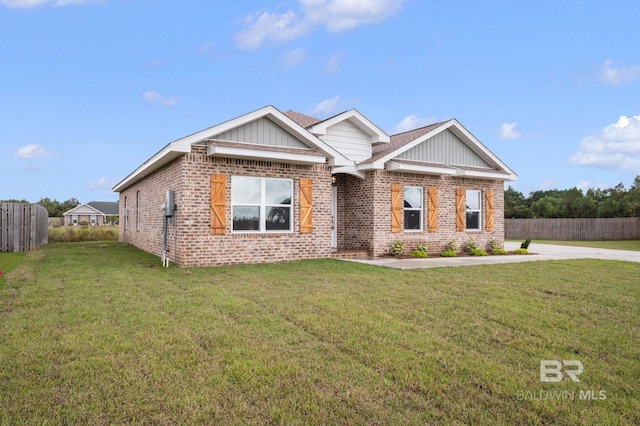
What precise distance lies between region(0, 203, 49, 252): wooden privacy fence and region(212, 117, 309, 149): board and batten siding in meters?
10.7

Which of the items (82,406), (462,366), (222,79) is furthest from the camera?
(222,79)

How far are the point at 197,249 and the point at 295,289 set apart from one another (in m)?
4.36

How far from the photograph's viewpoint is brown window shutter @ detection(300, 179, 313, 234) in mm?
12180

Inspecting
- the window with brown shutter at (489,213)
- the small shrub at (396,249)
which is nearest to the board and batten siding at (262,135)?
the small shrub at (396,249)

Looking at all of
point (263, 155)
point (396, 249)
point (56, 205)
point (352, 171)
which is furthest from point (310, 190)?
point (56, 205)

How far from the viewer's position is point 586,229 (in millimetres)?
30922

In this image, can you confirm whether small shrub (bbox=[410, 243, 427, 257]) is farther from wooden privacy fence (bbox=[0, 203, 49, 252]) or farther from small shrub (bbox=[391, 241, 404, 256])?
wooden privacy fence (bbox=[0, 203, 49, 252])

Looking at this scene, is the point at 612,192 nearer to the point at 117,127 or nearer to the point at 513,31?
the point at 513,31

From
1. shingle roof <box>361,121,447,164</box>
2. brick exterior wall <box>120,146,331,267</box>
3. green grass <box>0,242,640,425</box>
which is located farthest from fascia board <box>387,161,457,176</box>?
green grass <box>0,242,640,425</box>

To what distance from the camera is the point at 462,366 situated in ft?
12.4

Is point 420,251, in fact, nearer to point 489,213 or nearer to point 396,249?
point 396,249

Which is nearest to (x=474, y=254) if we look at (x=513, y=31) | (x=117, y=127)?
(x=513, y=31)

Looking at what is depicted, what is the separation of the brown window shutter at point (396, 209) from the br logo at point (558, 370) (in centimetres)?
1011

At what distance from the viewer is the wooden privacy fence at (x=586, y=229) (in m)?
30.4
